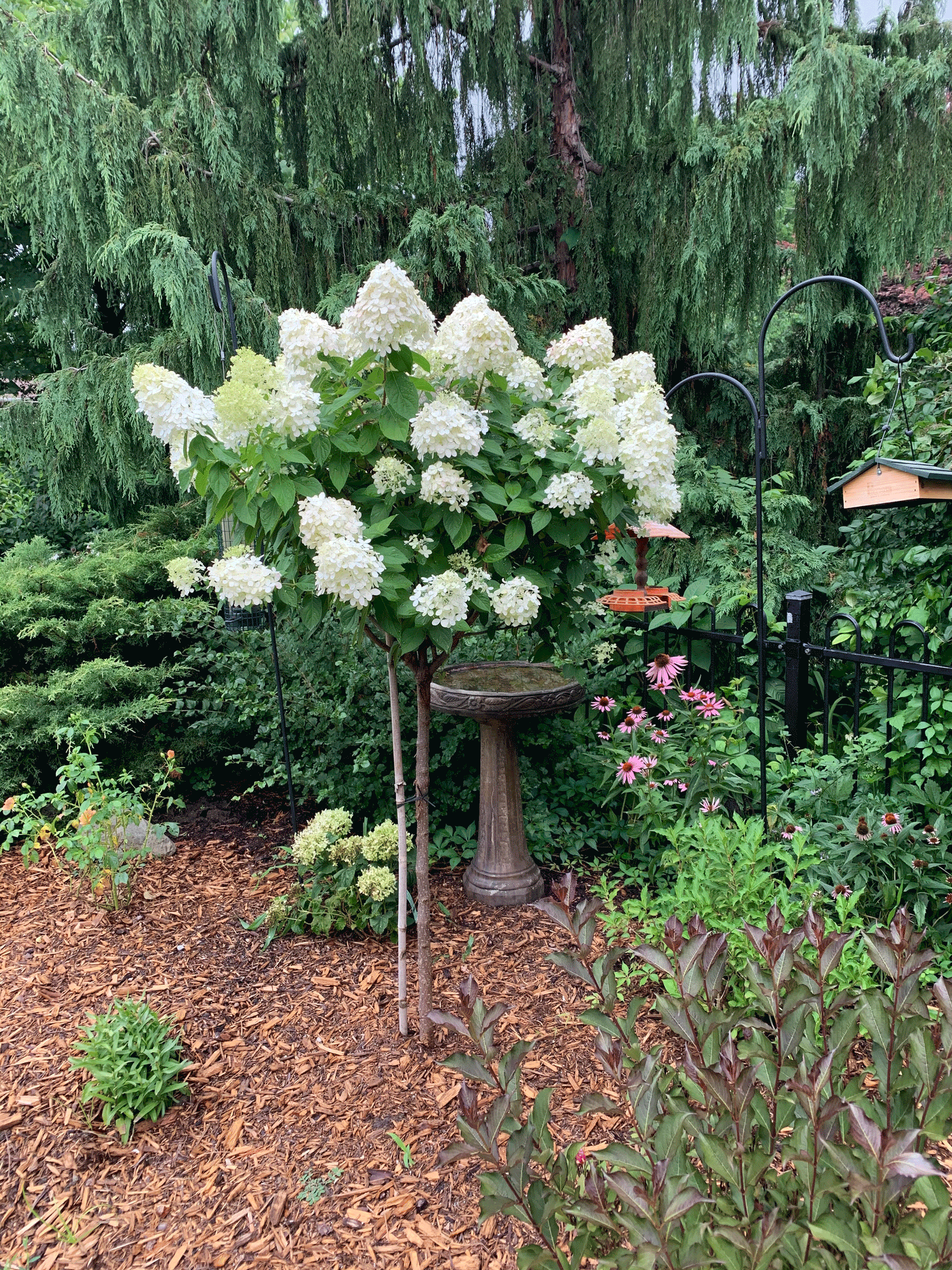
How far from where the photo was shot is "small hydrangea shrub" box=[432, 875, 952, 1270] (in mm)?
910

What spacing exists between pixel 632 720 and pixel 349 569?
6.15 ft

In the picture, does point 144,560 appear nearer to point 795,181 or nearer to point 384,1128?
point 384,1128

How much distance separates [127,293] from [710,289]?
338 centimetres

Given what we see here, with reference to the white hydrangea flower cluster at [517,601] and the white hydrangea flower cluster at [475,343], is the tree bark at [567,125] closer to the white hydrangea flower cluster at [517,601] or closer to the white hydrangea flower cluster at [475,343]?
the white hydrangea flower cluster at [475,343]

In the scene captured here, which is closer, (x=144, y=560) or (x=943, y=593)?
(x=943, y=593)

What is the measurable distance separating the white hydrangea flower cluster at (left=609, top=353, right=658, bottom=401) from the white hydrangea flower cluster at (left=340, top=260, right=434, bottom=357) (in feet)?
1.65

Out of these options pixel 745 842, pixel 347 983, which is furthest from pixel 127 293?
pixel 745 842

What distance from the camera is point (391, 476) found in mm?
1597

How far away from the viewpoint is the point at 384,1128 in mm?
1821

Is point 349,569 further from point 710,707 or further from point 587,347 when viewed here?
point 710,707

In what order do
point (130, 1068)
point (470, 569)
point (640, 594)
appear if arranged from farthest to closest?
1. point (640, 594)
2. point (130, 1068)
3. point (470, 569)

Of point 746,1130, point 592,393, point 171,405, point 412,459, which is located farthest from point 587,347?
point 746,1130

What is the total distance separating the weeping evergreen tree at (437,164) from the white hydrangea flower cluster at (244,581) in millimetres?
2708

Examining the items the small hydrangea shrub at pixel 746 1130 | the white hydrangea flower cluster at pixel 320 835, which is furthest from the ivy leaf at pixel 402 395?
the white hydrangea flower cluster at pixel 320 835
